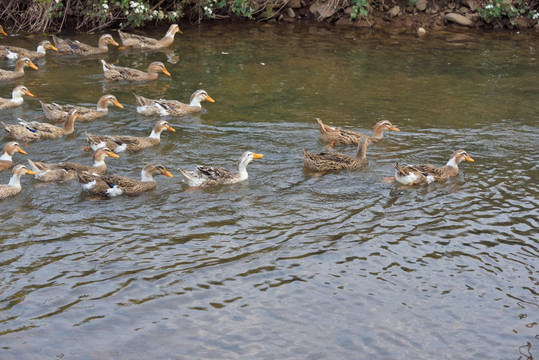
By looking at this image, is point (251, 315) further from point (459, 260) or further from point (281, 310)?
point (459, 260)

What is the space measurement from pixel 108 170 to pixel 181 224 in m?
2.88

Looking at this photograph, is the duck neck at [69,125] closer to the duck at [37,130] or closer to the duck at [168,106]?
the duck at [37,130]

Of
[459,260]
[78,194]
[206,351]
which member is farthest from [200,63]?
[206,351]

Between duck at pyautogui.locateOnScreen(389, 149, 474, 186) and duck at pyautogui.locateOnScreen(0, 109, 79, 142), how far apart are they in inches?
257

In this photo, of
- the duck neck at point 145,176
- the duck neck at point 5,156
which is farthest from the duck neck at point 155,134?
the duck neck at point 5,156

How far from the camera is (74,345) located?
7699 millimetres

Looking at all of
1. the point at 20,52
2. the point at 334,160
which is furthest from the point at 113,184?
the point at 20,52

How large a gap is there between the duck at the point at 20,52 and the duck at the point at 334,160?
9687mm

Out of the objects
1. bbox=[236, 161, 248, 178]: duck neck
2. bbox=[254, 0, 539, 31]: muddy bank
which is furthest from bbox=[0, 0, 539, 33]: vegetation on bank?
bbox=[236, 161, 248, 178]: duck neck

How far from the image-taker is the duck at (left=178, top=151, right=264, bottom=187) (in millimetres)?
11734

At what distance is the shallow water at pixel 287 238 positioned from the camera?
7984 mm

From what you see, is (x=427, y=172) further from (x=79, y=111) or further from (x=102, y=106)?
(x=79, y=111)

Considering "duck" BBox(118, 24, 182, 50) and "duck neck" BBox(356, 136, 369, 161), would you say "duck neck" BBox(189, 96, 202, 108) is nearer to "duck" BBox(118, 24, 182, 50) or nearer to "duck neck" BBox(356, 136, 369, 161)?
"duck neck" BBox(356, 136, 369, 161)

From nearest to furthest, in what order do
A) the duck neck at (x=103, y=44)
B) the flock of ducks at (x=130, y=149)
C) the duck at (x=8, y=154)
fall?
the flock of ducks at (x=130, y=149), the duck at (x=8, y=154), the duck neck at (x=103, y=44)
